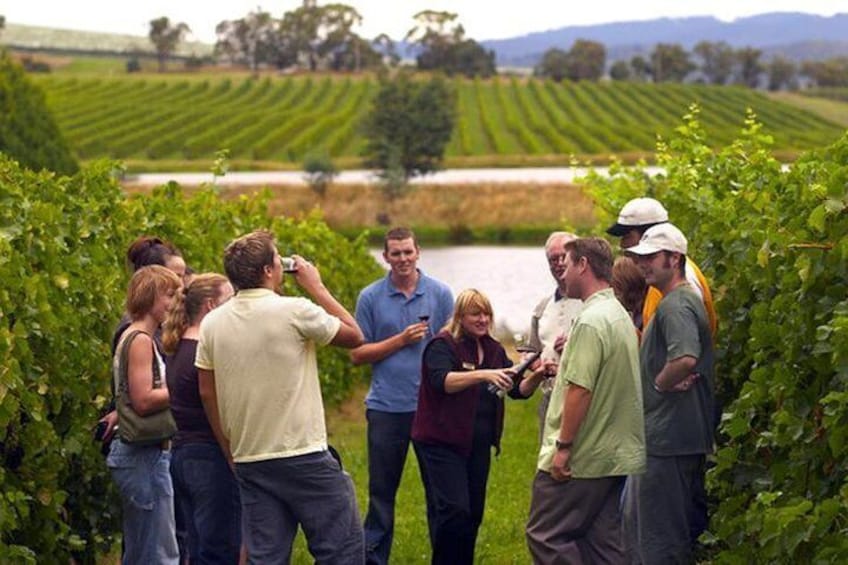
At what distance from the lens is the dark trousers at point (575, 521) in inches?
283

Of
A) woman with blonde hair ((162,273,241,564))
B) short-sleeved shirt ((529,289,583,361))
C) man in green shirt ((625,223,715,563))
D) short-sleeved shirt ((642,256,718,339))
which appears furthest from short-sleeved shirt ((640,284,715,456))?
woman with blonde hair ((162,273,241,564))

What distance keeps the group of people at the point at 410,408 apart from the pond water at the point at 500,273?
66.1 feet

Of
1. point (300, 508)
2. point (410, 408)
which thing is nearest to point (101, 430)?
point (300, 508)

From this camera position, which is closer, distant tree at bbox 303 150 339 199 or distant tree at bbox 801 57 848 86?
distant tree at bbox 303 150 339 199

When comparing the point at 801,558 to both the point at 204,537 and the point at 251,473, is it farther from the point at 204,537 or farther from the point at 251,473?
the point at 204,537

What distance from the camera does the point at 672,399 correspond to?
24.5 ft

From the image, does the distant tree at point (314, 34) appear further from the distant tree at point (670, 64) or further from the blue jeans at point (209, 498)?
the blue jeans at point (209, 498)

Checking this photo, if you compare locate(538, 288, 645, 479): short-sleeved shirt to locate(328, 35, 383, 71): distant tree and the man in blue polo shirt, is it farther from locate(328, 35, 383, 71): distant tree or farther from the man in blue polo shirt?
locate(328, 35, 383, 71): distant tree

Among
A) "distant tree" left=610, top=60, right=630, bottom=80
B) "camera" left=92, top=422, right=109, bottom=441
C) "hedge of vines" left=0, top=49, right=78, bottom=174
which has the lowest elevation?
"distant tree" left=610, top=60, right=630, bottom=80

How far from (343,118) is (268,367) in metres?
106

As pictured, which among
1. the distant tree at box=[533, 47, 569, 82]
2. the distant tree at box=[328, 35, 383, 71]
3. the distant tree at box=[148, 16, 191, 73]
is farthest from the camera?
the distant tree at box=[148, 16, 191, 73]

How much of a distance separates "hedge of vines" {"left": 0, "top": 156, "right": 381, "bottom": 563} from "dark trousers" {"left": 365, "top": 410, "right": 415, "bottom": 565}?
1.43m

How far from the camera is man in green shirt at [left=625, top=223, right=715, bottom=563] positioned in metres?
7.33

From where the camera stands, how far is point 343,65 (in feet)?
601
